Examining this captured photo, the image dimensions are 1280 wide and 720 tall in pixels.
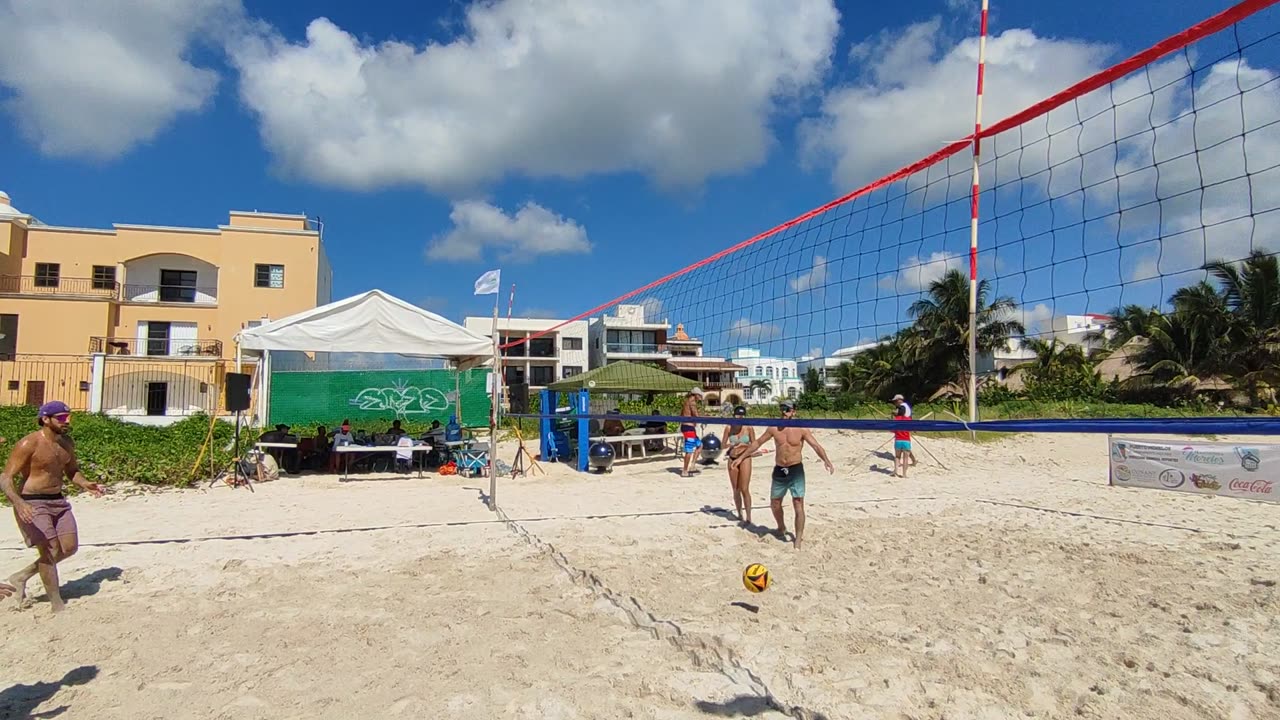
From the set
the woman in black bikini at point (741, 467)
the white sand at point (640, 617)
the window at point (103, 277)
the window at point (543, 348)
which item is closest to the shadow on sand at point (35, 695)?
the white sand at point (640, 617)

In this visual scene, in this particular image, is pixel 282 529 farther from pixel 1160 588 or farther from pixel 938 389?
pixel 938 389

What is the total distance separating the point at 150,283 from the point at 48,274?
3428mm

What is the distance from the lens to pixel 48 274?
86.0 ft

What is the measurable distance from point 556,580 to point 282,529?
3053 millimetres

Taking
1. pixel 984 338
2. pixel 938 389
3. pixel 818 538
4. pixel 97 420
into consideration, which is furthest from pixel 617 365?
pixel 938 389

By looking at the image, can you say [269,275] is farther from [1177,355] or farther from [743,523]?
[1177,355]

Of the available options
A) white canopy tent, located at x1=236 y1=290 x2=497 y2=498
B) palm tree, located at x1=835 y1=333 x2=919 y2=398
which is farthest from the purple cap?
palm tree, located at x1=835 y1=333 x2=919 y2=398

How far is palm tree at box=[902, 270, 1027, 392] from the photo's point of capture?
24.3 m

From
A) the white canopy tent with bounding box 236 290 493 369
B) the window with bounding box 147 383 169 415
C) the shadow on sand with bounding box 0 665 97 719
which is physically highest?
the white canopy tent with bounding box 236 290 493 369

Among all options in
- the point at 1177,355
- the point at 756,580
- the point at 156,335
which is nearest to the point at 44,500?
the point at 756,580

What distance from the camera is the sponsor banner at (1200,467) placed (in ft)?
26.9

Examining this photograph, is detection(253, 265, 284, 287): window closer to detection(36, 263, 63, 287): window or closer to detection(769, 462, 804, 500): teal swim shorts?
detection(36, 263, 63, 287): window

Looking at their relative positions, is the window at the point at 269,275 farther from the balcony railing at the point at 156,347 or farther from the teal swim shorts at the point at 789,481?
the teal swim shorts at the point at 789,481

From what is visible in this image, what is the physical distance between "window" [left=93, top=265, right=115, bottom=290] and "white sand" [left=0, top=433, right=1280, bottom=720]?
24.0 metres
